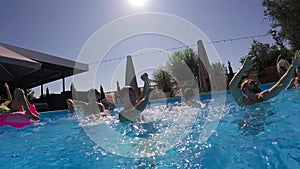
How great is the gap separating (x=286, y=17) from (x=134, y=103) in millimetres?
16011

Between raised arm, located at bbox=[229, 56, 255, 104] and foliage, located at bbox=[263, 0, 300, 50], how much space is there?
1431 centimetres

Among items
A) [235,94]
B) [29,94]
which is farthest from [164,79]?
[235,94]

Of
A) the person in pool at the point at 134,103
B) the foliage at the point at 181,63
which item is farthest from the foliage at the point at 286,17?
the person in pool at the point at 134,103

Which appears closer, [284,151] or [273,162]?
[273,162]

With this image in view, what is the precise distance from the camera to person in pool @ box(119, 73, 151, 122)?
270 centimetres

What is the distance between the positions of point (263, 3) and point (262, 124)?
54.4ft

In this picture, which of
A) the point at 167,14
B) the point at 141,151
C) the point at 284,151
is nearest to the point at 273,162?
the point at 284,151

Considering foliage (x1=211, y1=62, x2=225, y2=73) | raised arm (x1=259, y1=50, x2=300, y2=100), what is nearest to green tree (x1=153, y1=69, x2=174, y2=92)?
foliage (x1=211, y1=62, x2=225, y2=73)

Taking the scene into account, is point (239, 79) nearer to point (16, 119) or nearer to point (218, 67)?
point (16, 119)

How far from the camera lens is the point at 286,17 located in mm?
15461

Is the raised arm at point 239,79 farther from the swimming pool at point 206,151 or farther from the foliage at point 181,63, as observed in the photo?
the foliage at point 181,63

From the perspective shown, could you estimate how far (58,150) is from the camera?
10.8 feet

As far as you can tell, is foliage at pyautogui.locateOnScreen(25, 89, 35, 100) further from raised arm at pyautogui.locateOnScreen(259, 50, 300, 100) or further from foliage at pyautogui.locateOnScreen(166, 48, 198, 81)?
raised arm at pyautogui.locateOnScreen(259, 50, 300, 100)

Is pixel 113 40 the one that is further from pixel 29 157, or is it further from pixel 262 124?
pixel 262 124
